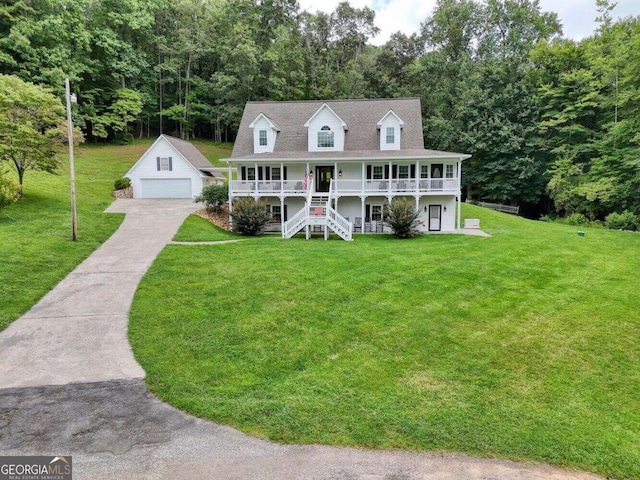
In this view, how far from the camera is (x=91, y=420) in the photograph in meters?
6.07

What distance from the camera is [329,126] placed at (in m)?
25.1

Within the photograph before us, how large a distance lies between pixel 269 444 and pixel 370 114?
81.8 ft

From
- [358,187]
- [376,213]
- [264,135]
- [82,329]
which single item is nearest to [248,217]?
[358,187]

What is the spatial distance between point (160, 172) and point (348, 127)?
1470 cm

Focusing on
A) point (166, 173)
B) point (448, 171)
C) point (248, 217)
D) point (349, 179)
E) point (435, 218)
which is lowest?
point (435, 218)

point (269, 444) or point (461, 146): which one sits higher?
point (461, 146)

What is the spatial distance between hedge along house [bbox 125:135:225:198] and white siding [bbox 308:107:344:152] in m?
10.1

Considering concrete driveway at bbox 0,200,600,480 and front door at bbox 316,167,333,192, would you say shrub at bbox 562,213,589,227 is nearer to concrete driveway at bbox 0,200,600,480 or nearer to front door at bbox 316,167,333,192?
front door at bbox 316,167,333,192

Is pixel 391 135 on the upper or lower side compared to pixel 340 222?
upper

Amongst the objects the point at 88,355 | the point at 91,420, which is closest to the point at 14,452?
the point at 91,420

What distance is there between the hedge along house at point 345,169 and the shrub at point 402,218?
215cm

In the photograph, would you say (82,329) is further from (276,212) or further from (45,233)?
(276,212)

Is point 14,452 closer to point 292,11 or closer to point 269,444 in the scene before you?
point 269,444

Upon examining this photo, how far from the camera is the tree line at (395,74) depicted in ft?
104
